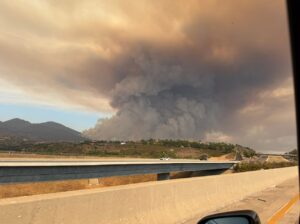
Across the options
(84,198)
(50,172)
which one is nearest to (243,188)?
(84,198)

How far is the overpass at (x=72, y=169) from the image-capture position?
116ft

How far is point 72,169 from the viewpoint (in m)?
44.7

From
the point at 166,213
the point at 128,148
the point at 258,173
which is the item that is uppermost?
the point at 128,148

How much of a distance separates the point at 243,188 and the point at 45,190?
2720 cm

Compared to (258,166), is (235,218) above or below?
below

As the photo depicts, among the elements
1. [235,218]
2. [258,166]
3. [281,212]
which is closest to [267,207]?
[281,212]

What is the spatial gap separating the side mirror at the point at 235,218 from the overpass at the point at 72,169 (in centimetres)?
3269

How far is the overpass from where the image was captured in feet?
116

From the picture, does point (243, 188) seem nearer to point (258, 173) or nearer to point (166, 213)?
point (258, 173)

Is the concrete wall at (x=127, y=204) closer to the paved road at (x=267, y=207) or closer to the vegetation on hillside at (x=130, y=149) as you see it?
the paved road at (x=267, y=207)

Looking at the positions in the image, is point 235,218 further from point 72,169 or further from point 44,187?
point 44,187

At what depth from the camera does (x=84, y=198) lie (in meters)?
8.55

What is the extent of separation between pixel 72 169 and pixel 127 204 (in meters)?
35.4

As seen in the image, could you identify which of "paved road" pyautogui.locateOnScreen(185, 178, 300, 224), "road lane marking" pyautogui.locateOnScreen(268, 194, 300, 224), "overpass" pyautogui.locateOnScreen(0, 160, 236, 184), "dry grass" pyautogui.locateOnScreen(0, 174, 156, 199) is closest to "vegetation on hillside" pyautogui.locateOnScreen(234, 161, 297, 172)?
"overpass" pyautogui.locateOnScreen(0, 160, 236, 184)
